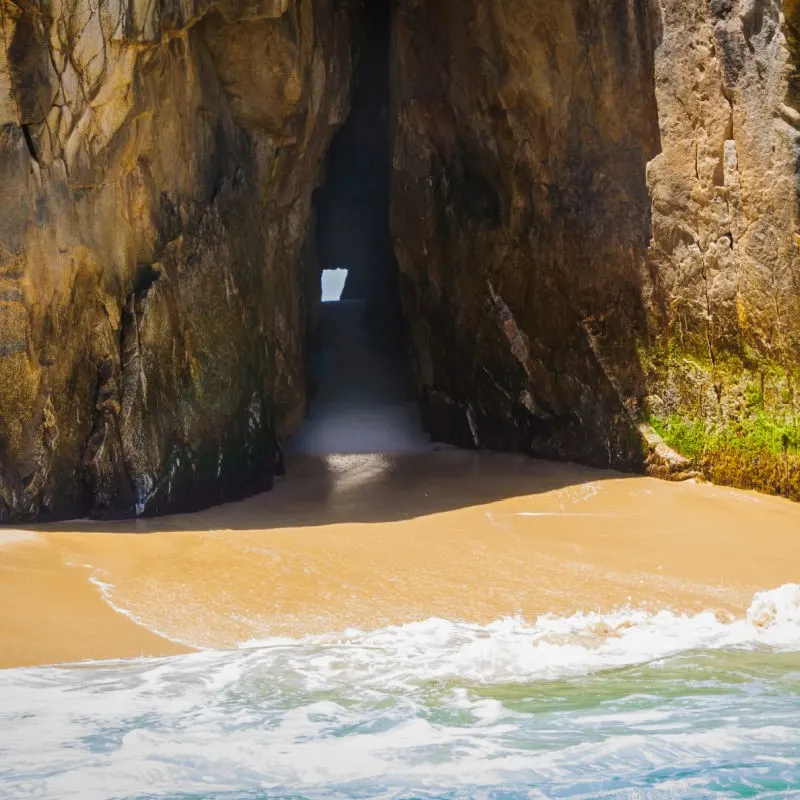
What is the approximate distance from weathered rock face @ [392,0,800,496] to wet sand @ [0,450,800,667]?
2.10ft

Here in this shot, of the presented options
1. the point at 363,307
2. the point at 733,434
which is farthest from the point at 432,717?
the point at 363,307

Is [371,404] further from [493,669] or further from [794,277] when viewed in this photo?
[493,669]

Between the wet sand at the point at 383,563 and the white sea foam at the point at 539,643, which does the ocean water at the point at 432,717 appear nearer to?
the white sea foam at the point at 539,643

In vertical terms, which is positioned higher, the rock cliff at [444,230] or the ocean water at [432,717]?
the rock cliff at [444,230]

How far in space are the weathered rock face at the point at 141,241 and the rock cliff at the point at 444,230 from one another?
0.05ft

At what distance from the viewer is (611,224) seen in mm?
7484

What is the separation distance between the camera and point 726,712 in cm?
333

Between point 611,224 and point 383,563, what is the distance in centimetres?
337

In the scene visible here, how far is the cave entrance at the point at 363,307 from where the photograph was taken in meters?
9.68

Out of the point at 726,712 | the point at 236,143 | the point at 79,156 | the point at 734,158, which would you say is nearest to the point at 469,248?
the point at 236,143

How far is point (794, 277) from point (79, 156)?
13.4 ft

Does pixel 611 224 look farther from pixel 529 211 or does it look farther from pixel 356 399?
pixel 356 399

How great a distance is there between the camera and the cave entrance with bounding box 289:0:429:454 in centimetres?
968

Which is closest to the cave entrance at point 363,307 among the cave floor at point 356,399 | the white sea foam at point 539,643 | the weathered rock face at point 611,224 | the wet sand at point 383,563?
the cave floor at point 356,399
